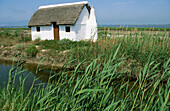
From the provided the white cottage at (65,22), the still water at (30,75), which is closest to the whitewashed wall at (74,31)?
the white cottage at (65,22)

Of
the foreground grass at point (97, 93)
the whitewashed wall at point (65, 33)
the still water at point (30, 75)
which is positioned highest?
the whitewashed wall at point (65, 33)

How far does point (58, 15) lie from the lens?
14.5 meters

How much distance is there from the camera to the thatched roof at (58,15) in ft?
44.5

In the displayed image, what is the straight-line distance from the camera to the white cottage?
13.6 meters

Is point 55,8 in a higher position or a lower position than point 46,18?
higher

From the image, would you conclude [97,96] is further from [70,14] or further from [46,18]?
[46,18]

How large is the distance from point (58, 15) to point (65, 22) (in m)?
1.58

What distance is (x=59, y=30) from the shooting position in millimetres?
14398

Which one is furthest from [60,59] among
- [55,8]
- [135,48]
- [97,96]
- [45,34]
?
[55,8]

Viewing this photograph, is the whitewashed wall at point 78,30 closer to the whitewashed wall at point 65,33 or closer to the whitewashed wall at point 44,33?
the whitewashed wall at point 65,33

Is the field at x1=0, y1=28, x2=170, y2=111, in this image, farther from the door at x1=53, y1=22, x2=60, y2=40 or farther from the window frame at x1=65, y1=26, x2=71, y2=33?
the door at x1=53, y1=22, x2=60, y2=40

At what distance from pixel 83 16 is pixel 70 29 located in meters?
2.01

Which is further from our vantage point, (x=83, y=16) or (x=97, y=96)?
(x=83, y=16)

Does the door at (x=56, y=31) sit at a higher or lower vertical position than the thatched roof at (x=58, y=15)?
lower
